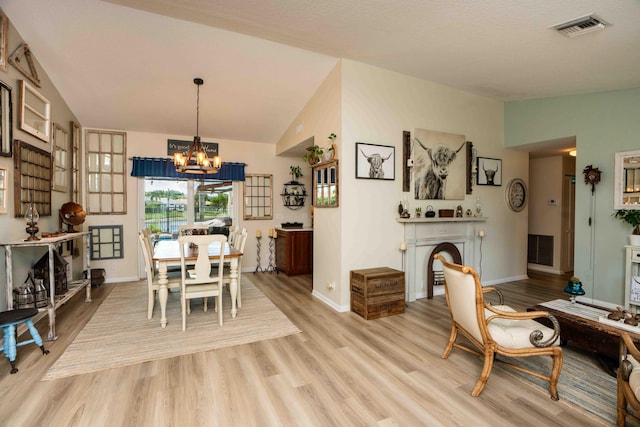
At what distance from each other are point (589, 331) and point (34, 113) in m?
6.15

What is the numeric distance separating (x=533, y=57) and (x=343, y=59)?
7.10 ft

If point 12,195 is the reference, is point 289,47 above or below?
above

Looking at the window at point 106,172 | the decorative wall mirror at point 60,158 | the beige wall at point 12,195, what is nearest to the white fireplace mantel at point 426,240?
the beige wall at point 12,195

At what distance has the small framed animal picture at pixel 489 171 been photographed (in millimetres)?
5090

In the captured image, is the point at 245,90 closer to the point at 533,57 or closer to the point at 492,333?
the point at 533,57

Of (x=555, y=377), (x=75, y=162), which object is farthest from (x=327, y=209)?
(x=75, y=162)

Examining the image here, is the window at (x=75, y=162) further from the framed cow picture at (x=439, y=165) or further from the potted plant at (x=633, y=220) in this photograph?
the potted plant at (x=633, y=220)

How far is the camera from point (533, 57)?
3342 mm

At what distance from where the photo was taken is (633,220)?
384 centimetres

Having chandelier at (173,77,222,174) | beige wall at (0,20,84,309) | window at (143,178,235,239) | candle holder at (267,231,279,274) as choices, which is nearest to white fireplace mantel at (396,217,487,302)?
chandelier at (173,77,222,174)

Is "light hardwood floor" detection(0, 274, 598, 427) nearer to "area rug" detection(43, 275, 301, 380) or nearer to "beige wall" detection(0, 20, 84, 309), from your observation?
"area rug" detection(43, 275, 301, 380)

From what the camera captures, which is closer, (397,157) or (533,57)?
(533,57)

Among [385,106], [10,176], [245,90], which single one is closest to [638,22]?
[385,106]

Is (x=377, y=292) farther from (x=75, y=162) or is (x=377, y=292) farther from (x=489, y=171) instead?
(x=75, y=162)
